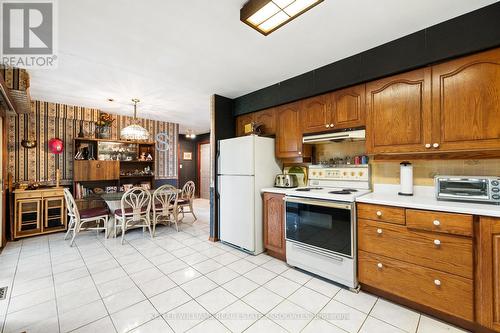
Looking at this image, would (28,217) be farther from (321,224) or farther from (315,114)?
(315,114)

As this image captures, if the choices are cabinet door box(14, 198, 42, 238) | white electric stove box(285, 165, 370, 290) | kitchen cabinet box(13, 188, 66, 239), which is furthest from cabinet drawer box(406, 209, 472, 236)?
cabinet door box(14, 198, 42, 238)

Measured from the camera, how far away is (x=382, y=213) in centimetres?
193

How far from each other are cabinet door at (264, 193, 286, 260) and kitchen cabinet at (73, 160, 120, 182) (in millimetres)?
3599

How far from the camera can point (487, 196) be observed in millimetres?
1700

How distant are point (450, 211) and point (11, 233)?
5920 mm

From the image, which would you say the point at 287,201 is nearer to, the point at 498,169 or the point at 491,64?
the point at 498,169

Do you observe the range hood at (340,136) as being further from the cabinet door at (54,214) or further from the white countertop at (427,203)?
the cabinet door at (54,214)

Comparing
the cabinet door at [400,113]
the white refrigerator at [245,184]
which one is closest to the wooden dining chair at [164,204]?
the white refrigerator at [245,184]

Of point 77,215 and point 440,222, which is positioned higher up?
point 440,222

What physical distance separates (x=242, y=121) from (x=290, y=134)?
1066mm

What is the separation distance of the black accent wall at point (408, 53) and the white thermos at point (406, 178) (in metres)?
0.94

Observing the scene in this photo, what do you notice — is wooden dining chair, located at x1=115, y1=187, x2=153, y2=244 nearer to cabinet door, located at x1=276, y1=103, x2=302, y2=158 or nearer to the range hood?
cabinet door, located at x1=276, y1=103, x2=302, y2=158

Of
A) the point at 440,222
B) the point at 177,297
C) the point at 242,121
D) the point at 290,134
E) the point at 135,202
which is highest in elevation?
the point at 242,121

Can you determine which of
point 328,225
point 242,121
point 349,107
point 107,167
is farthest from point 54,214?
point 349,107
